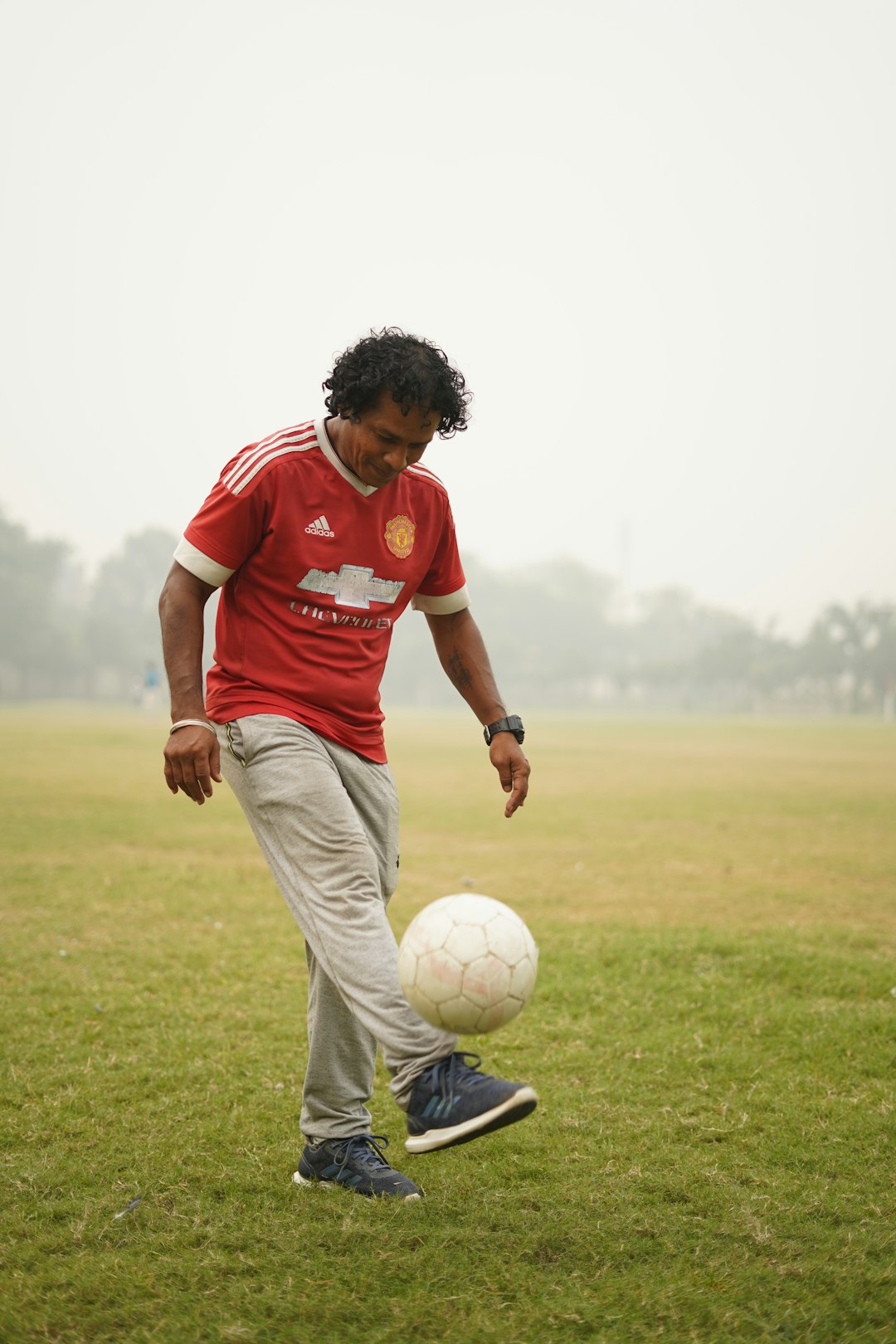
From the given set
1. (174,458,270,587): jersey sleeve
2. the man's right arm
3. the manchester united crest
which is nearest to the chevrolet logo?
the manchester united crest

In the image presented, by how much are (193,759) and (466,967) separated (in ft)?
3.61

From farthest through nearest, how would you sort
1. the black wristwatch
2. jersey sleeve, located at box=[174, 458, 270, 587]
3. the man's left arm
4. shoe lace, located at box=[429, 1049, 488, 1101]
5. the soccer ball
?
the man's left arm → the black wristwatch → jersey sleeve, located at box=[174, 458, 270, 587] → the soccer ball → shoe lace, located at box=[429, 1049, 488, 1101]

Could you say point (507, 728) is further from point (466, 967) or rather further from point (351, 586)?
point (466, 967)

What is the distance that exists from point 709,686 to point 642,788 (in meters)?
103

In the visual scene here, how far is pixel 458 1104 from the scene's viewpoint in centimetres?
325

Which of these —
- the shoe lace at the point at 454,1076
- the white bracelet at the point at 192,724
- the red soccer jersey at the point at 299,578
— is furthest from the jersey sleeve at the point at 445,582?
the shoe lace at the point at 454,1076

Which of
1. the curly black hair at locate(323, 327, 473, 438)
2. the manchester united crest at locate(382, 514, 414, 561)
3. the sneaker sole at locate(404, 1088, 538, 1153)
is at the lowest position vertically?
the sneaker sole at locate(404, 1088, 538, 1153)

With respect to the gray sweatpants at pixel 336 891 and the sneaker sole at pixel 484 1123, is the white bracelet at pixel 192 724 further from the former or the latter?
the sneaker sole at pixel 484 1123

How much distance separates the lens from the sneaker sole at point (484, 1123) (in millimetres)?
3123

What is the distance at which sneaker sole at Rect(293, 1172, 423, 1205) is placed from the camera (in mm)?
3852

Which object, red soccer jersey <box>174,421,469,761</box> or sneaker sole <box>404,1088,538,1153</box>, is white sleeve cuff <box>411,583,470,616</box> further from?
sneaker sole <box>404,1088,538,1153</box>

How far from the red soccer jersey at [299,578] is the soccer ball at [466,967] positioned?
0.80 m

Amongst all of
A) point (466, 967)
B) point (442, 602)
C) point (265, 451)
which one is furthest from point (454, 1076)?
point (265, 451)

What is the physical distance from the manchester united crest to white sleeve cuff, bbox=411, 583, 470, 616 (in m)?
0.42
